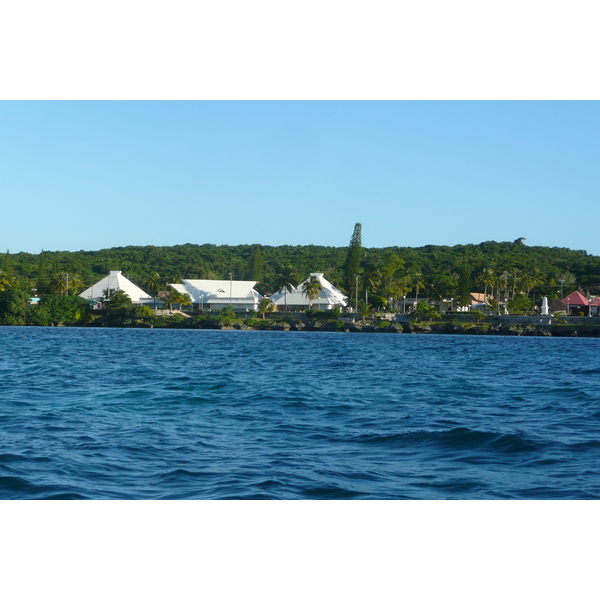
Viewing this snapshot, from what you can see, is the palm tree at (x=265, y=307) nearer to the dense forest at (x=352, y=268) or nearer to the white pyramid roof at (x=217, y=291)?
the white pyramid roof at (x=217, y=291)

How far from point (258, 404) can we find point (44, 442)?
4.96m

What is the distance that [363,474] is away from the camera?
730 cm

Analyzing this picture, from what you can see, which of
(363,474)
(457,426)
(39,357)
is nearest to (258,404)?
(457,426)

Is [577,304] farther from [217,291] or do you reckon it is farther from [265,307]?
[217,291]

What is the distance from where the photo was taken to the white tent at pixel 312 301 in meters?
85.2

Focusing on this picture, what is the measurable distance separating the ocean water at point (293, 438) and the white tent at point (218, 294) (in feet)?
221

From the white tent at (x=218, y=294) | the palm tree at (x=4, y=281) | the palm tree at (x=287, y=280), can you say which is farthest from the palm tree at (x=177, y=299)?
the palm tree at (x=4, y=281)

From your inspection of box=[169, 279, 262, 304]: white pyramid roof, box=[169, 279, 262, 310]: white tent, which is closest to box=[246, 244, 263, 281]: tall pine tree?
box=[169, 279, 262, 304]: white pyramid roof

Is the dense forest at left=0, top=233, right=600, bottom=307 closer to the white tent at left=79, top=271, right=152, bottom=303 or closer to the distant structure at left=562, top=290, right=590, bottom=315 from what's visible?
the white tent at left=79, top=271, right=152, bottom=303

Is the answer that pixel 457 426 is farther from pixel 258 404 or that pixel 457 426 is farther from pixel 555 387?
pixel 555 387

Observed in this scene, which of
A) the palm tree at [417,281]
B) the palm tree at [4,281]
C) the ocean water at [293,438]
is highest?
the palm tree at [417,281]

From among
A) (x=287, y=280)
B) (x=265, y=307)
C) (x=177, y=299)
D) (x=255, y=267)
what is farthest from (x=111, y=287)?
(x=255, y=267)

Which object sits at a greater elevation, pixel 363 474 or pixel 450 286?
pixel 450 286

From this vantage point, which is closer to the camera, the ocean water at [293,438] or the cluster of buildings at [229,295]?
the ocean water at [293,438]
